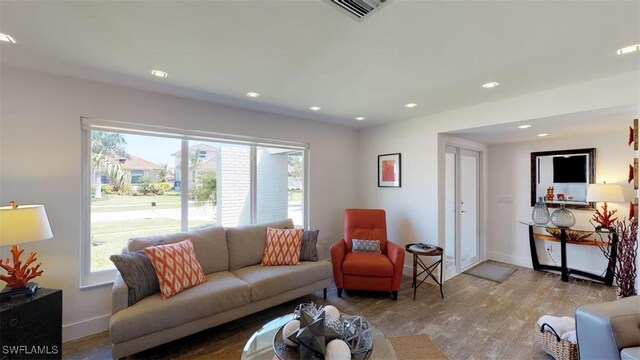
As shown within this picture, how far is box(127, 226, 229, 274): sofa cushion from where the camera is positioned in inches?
104

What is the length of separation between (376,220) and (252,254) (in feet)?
5.80

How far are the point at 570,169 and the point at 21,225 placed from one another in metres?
6.25

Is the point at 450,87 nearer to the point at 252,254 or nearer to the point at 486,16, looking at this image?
the point at 486,16

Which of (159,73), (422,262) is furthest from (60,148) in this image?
(422,262)

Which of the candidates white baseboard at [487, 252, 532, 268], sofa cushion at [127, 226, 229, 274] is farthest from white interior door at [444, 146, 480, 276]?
sofa cushion at [127, 226, 229, 274]

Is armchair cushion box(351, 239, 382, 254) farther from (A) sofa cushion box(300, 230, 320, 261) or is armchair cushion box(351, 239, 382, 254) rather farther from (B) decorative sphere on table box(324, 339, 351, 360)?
(B) decorative sphere on table box(324, 339, 351, 360)

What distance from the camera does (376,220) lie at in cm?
383

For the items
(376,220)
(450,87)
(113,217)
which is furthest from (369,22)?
(113,217)

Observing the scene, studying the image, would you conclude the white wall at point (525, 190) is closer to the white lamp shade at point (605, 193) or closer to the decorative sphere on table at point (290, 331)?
the white lamp shade at point (605, 193)

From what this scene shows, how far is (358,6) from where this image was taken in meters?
1.41

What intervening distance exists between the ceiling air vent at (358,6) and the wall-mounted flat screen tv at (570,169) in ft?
14.4

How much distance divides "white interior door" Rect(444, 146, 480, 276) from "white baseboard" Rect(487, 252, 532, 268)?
36cm

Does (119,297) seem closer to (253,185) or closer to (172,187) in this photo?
(172,187)

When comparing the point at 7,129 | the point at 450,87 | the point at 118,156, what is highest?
the point at 450,87
